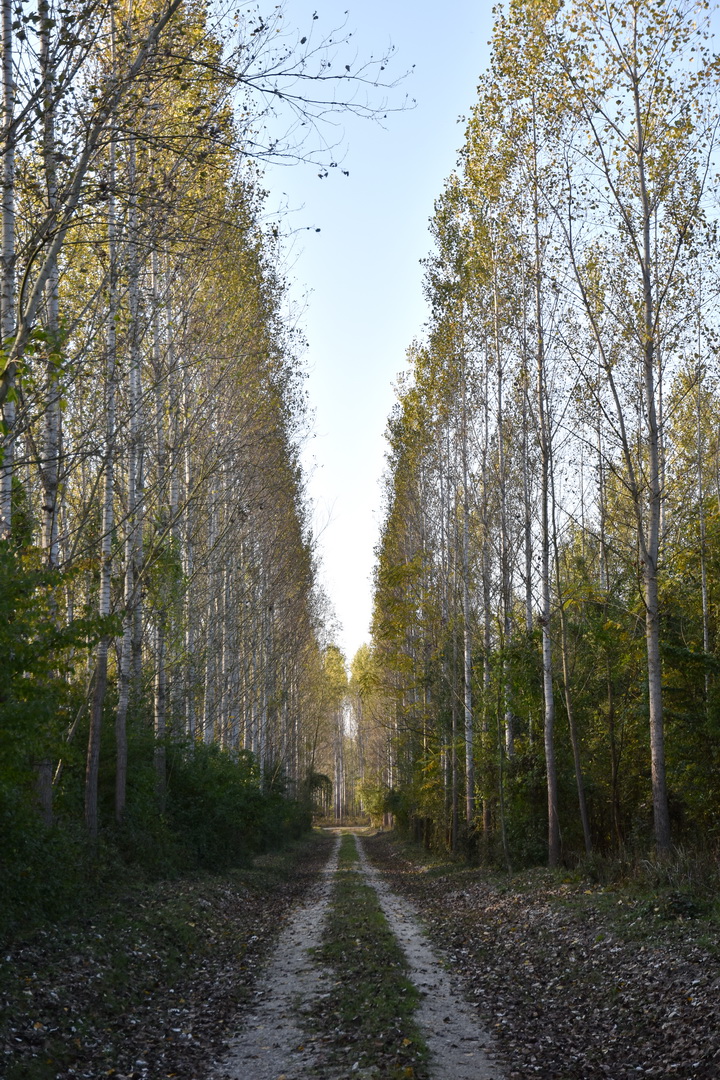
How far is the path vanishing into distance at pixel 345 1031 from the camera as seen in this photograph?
6.46 meters

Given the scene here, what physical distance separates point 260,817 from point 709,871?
56.4 ft

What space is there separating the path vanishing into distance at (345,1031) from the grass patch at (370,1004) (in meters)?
0.01

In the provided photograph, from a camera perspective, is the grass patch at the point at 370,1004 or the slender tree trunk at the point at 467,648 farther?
the slender tree trunk at the point at 467,648

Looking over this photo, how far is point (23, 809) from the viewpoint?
9414mm

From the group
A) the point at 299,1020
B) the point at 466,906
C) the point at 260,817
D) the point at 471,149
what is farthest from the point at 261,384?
the point at 299,1020

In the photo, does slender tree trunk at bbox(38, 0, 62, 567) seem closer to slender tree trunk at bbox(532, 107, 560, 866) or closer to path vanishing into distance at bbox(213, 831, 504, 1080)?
path vanishing into distance at bbox(213, 831, 504, 1080)

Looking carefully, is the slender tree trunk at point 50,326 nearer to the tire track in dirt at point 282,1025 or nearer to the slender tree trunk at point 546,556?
the tire track in dirt at point 282,1025

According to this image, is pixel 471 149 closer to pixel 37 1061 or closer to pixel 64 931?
pixel 64 931

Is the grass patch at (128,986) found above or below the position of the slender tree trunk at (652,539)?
below

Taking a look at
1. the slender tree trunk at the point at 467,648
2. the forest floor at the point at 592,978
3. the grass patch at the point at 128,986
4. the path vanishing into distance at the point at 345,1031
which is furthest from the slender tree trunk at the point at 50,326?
the slender tree trunk at the point at 467,648

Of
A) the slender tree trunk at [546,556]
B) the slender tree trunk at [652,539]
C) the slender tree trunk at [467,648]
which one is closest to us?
the slender tree trunk at [652,539]

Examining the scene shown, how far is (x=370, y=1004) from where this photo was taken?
27.0 ft

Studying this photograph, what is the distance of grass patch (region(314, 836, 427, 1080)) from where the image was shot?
258 inches

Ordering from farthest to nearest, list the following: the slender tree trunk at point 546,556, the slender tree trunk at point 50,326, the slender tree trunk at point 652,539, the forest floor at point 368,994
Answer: the slender tree trunk at point 546,556
the slender tree trunk at point 652,539
the forest floor at point 368,994
the slender tree trunk at point 50,326
